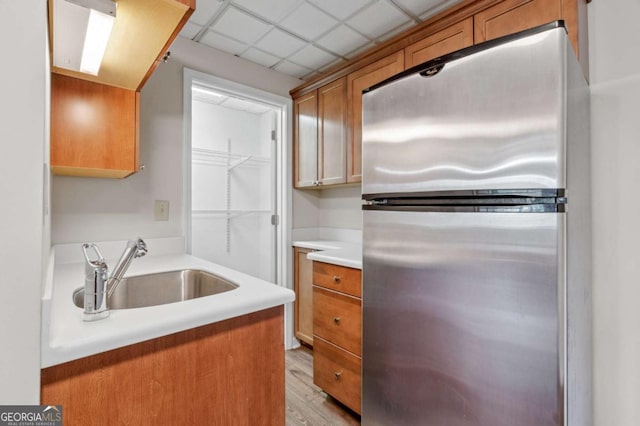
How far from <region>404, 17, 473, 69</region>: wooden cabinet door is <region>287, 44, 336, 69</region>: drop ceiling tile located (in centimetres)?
72

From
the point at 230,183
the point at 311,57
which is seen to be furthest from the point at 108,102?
the point at 230,183

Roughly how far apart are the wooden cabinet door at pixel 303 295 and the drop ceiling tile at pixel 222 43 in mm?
1652

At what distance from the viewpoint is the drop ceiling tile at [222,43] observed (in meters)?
2.08

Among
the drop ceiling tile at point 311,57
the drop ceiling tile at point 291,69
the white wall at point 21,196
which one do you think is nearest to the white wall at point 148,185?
the drop ceiling tile at point 291,69

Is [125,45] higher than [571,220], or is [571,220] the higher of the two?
[125,45]

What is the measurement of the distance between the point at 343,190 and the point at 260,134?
1.55m

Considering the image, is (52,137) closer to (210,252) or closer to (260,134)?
(210,252)

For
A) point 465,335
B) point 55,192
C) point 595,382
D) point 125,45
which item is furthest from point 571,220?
point 55,192

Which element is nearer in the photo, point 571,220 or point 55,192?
point 571,220

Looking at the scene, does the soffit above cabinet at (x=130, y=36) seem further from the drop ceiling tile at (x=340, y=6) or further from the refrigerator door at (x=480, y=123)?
the drop ceiling tile at (x=340, y=6)

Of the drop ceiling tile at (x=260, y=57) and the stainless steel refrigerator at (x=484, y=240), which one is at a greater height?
the drop ceiling tile at (x=260, y=57)

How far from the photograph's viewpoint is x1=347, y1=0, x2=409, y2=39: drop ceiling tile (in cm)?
175

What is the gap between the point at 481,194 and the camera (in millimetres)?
1042

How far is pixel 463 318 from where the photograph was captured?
1082 millimetres
